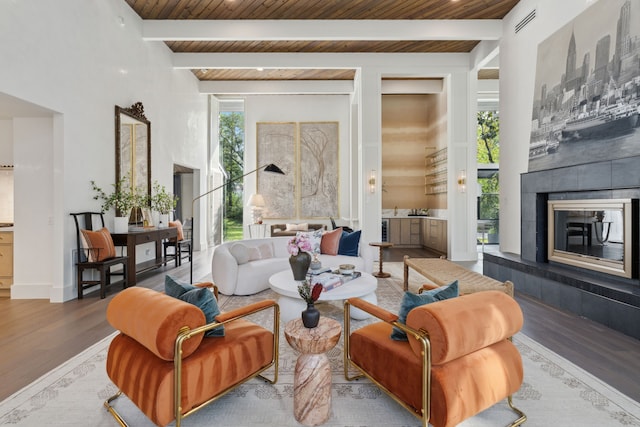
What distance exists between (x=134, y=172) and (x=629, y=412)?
6.56 metres

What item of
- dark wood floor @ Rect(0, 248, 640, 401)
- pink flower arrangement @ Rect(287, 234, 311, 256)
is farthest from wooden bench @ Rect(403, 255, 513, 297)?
pink flower arrangement @ Rect(287, 234, 311, 256)

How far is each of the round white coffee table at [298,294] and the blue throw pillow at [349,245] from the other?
1.55 meters

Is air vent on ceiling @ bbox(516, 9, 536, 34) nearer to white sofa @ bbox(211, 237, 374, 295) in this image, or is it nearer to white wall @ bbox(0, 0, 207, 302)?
white sofa @ bbox(211, 237, 374, 295)

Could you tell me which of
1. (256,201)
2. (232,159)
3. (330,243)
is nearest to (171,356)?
(330,243)

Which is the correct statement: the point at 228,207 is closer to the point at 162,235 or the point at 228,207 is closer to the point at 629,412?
the point at 162,235

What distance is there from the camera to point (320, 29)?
599cm

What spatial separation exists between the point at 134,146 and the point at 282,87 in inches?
184

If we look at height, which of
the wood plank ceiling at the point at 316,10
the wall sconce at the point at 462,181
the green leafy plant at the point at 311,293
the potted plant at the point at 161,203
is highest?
the wood plank ceiling at the point at 316,10

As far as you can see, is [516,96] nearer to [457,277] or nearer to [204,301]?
[457,277]

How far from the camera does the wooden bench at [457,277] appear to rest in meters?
3.04

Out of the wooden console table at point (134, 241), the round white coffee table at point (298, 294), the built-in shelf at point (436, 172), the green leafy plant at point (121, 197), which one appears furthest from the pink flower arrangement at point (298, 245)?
the built-in shelf at point (436, 172)

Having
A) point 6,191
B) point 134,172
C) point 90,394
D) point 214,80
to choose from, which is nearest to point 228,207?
point 214,80

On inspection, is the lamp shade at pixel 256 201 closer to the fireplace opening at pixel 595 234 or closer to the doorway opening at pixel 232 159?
the doorway opening at pixel 232 159

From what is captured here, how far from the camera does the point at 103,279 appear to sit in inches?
162
